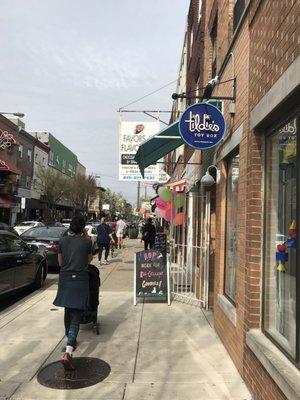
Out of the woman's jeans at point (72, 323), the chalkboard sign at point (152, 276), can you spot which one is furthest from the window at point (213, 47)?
the woman's jeans at point (72, 323)

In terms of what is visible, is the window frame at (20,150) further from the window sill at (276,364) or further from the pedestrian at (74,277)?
the window sill at (276,364)

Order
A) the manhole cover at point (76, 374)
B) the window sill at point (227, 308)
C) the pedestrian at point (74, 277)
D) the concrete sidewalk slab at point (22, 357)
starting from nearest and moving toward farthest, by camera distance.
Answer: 1. the manhole cover at point (76, 374)
2. the concrete sidewalk slab at point (22, 357)
3. the pedestrian at point (74, 277)
4. the window sill at point (227, 308)

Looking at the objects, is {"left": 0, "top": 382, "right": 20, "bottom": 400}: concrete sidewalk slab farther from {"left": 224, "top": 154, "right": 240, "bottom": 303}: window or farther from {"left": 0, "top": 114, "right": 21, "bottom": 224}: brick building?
{"left": 0, "top": 114, "right": 21, "bottom": 224}: brick building

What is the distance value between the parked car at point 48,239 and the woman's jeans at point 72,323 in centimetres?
900

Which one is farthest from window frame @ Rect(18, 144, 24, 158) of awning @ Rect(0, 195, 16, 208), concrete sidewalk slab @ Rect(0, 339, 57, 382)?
concrete sidewalk slab @ Rect(0, 339, 57, 382)

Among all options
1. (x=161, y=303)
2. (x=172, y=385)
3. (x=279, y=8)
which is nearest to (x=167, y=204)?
(x=161, y=303)

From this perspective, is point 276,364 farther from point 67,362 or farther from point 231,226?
point 231,226

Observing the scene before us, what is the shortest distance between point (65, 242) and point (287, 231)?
289 centimetres

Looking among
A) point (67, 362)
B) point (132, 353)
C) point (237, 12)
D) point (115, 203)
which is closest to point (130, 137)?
point (237, 12)

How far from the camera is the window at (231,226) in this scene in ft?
22.0

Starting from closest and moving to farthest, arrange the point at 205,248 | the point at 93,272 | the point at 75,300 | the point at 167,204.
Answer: the point at 75,300 < the point at 93,272 < the point at 205,248 < the point at 167,204

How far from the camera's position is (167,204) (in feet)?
43.7

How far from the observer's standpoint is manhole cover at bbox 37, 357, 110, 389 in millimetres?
5219

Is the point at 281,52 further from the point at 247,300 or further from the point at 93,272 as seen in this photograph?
the point at 93,272
